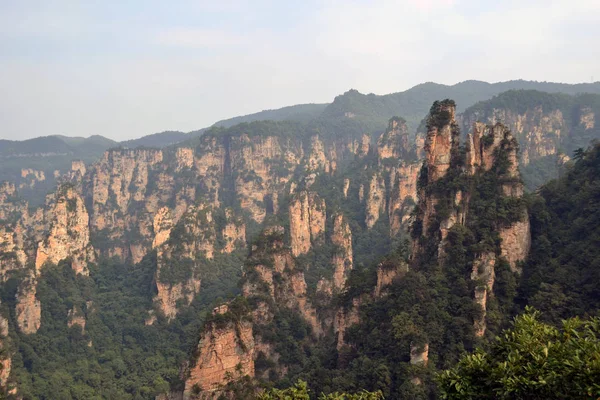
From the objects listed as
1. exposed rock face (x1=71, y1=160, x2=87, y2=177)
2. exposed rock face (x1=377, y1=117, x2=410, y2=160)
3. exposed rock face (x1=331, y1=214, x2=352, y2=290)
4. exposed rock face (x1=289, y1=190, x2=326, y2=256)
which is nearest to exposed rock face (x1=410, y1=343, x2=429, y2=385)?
exposed rock face (x1=331, y1=214, x2=352, y2=290)

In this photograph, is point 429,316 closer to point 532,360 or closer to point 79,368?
point 532,360

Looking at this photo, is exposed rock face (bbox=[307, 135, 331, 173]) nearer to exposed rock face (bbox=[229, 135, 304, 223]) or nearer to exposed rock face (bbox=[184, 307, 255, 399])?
exposed rock face (bbox=[229, 135, 304, 223])

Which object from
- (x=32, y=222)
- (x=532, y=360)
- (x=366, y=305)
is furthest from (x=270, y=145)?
(x=532, y=360)

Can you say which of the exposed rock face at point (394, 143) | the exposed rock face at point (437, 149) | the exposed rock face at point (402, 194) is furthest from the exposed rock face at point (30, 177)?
the exposed rock face at point (437, 149)

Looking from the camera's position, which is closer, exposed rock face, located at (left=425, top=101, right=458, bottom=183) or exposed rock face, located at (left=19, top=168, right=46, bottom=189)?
exposed rock face, located at (left=425, top=101, right=458, bottom=183)

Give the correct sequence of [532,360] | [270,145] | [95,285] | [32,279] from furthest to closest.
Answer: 1. [270,145]
2. [95,285]
3. [32,279]
4. [532,360]

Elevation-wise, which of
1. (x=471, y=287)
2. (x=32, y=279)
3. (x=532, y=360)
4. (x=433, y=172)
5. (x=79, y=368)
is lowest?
(x=79, y=368)

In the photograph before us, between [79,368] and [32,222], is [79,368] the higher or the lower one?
the lower one
